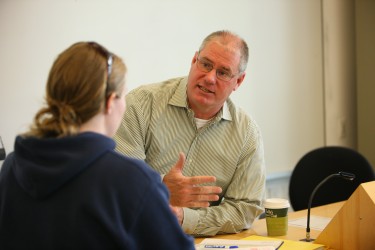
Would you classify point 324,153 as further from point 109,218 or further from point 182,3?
point 109,218

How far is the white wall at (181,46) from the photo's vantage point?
2598mm

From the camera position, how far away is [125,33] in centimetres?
302

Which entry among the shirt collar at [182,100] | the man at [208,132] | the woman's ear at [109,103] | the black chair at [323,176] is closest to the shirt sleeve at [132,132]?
the man at [208,132]

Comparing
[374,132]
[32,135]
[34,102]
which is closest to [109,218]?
[32,135]

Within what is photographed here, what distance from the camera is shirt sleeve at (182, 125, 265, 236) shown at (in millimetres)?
2129

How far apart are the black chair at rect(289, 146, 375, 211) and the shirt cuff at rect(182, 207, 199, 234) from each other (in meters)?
1.21

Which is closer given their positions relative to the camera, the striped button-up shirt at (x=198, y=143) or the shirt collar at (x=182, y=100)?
the striped button-up shirt at (x=198, y=143)

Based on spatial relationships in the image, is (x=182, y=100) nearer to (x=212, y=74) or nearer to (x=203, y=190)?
(x=212, y=74)

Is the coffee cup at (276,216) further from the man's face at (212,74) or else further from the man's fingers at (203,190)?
the man's face at (212,74)

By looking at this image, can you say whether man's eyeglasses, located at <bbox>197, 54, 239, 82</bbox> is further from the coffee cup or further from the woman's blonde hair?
the woman's blonde hair

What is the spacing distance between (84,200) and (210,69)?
1.33m

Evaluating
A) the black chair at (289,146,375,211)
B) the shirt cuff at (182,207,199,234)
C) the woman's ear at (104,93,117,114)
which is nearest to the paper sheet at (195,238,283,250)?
the shirt cuff at (182,207,199,234)

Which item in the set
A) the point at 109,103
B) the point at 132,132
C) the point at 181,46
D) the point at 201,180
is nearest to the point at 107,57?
the point at 109,103

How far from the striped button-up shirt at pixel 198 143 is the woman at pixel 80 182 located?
1077mm
